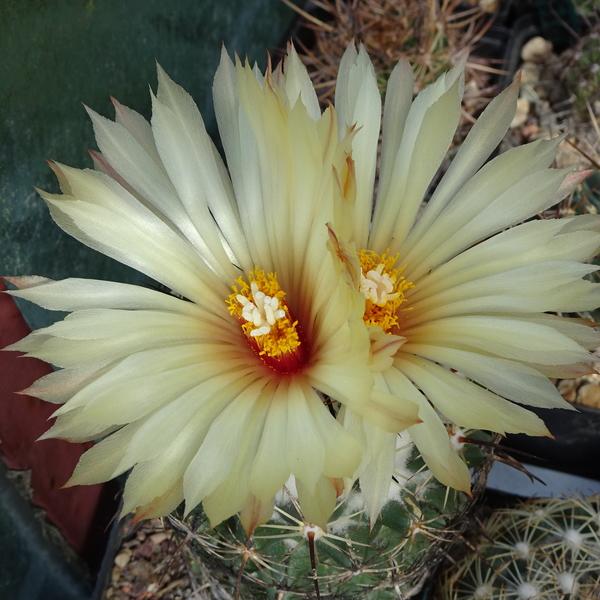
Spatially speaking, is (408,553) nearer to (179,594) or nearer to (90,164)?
(179,594)

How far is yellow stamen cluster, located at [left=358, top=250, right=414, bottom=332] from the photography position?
1.80ft

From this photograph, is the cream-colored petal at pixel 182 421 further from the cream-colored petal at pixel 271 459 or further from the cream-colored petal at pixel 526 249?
the cream-colored petal at pixel 526 249

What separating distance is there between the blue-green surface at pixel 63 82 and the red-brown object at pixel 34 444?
57 mm

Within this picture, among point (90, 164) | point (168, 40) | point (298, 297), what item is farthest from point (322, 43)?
point (298, 297)

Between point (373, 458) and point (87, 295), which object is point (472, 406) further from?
point (87, 295)

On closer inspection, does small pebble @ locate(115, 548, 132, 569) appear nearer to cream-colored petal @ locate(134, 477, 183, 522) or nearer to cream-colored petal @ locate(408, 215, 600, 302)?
cream-colored petal @ locate(134, 477, 183, 522)

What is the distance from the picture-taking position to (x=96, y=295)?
20.7 inches

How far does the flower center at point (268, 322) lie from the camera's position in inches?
22.0

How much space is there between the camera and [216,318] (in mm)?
598

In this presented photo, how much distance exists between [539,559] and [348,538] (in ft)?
1.14

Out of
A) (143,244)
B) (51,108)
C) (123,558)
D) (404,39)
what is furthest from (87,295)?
(404,39)

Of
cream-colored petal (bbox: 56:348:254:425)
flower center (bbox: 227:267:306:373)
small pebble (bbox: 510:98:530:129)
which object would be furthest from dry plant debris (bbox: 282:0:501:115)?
cream-colored petal (bbox: 56:348:254:425)

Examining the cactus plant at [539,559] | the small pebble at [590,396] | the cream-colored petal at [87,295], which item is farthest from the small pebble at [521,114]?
the cream-colored petal at [87,295]

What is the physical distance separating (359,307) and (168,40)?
2.88 feet
